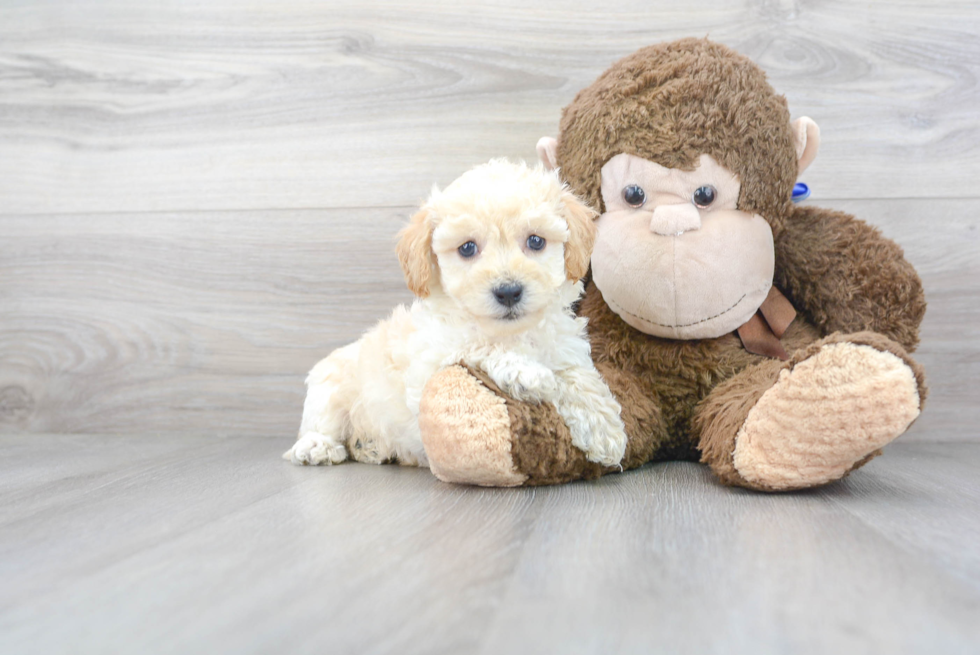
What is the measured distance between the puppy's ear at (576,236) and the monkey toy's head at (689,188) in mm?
85

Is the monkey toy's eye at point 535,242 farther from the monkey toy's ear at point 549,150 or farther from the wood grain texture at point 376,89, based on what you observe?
the wood grain texture at point 376,89

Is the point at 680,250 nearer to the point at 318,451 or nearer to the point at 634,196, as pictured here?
the point at 634,196

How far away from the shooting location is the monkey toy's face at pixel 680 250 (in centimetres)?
106

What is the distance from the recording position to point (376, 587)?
614mm

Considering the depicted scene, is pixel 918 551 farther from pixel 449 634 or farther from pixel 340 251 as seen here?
pixel 340 251

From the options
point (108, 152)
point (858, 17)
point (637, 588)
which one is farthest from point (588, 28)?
point (637, 588)

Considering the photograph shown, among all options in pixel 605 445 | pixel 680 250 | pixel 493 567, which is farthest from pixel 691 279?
pixel 493 567

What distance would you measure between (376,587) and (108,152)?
1.43 metres

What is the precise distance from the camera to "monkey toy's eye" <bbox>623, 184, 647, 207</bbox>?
3.65ft

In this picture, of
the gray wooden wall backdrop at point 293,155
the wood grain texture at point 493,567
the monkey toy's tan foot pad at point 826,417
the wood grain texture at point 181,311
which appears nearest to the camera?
the wood grain texture at point 493,567

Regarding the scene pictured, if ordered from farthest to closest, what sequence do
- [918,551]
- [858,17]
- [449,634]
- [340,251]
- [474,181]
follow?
[340,251]
[858,17]
[474,181]
[918,551]
[449,634]

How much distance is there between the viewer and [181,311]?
164cm

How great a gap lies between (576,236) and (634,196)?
159 millimetres

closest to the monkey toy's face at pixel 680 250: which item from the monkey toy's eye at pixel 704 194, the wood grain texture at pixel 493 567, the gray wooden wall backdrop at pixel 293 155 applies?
the monkey toy's eye at pixel 704 194
